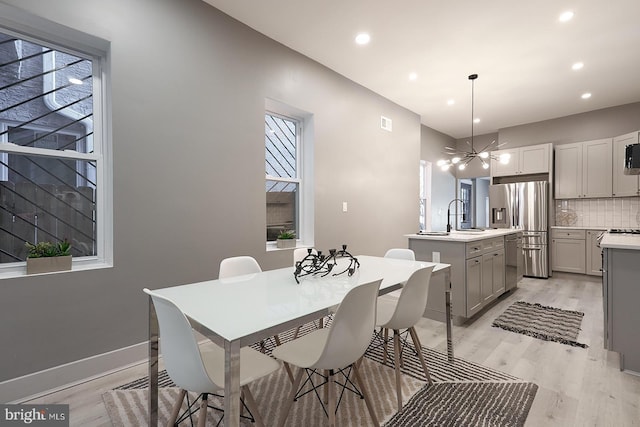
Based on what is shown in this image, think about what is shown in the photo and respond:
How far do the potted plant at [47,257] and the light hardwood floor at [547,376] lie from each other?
801 mm

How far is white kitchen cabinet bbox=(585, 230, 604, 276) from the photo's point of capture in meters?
5.05

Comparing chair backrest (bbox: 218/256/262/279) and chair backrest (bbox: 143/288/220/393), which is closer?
chair backrest (bbox: 143/288/220/393)

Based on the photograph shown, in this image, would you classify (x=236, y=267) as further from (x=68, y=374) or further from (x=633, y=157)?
(x=633, y=157)

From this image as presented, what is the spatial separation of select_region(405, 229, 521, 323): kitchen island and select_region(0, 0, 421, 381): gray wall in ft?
4.24

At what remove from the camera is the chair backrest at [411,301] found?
5.79ft

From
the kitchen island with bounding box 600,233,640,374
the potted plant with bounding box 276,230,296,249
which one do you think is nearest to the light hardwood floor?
the kitchen island with bounding box 600,233,640,374

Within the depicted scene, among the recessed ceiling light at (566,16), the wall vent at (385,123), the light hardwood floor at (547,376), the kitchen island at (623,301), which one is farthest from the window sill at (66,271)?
the recessed ceiling light at (566,16)

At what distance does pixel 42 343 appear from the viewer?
194cm

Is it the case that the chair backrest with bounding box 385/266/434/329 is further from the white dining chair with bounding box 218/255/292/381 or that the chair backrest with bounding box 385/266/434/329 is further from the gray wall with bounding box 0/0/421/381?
the gray wall with bounding box 0/0/421/381

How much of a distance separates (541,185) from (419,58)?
3.64 m

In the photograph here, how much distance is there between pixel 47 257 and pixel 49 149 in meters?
0.74

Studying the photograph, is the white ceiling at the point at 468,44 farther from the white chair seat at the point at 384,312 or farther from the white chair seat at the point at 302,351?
the white chair seat at the point at 302,351

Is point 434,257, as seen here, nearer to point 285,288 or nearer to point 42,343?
point 285,288

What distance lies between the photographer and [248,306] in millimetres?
1382
